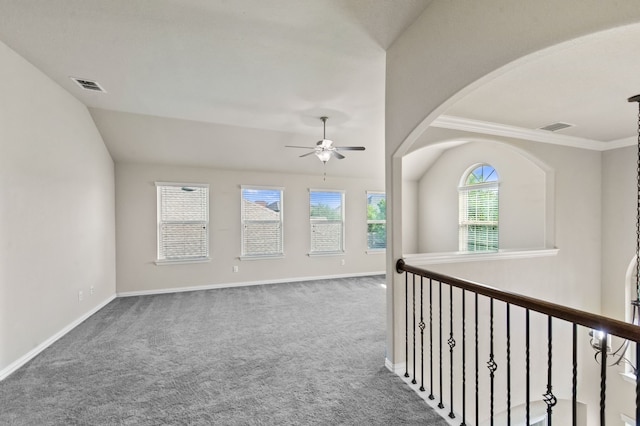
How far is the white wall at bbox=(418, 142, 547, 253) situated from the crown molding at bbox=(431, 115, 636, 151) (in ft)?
0.72

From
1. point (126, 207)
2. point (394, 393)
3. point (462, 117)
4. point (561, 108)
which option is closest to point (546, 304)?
point (394, 393)

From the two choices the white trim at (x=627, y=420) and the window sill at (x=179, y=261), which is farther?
the window sill at (x=179, y=261)

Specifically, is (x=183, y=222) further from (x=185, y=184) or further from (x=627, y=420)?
(x=627, y=420)

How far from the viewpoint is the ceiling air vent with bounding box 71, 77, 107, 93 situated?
→ 10.2ft

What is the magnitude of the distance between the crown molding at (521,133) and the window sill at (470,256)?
1430 mm

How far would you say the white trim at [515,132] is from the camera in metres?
3.17

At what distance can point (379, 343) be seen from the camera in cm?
317

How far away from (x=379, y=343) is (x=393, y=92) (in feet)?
8.66

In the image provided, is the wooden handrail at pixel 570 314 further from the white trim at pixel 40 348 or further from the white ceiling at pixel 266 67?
the white trim at pixel 40 348

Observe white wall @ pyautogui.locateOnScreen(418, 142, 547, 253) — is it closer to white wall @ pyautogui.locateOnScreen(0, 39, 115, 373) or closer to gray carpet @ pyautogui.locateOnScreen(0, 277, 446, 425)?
gray carpet @ pyautogui.locateOnScreen(0, 277, 446, 425)

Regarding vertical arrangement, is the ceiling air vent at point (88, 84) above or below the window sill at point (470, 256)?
above

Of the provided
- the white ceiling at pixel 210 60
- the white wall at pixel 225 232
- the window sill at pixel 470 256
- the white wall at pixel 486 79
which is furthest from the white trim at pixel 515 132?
the white wall at pixel 225 232

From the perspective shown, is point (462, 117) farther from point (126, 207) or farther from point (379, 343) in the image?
point (126, 207)

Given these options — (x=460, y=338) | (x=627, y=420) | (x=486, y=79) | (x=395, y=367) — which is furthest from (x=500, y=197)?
(x=486, y=79)
